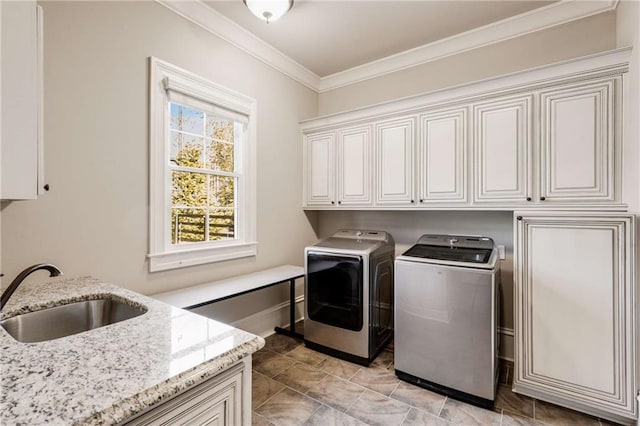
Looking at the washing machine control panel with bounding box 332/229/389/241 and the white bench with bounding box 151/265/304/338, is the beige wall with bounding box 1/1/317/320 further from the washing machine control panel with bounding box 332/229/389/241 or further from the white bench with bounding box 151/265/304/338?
the washing machine control panel with bounding box 332/229/389/241

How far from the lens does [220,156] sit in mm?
2771

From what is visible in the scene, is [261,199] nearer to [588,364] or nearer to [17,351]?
[17,351]

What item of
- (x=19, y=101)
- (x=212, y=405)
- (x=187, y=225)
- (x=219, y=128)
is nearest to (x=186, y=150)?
(x=219, y=128)

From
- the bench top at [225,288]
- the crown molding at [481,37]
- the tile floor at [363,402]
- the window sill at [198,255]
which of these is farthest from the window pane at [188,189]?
the crown molding at [481,37]

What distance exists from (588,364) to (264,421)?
2043 millimetres

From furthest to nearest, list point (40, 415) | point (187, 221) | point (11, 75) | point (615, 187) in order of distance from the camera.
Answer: point (187, 221) → point (615, 187) → point (11, 75) → point (40, 415)

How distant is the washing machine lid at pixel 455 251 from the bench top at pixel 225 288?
114 cm

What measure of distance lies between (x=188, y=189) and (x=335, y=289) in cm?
153

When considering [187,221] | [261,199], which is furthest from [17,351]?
[261,199]

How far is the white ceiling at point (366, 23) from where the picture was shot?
2.44 metres

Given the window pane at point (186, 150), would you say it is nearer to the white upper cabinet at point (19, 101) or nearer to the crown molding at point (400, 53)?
the crown molding at point (400, 53)

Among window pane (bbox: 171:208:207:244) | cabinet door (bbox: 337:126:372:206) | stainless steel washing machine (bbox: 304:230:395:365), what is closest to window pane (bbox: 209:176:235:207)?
window pane (bbox: 171:208:207:244)

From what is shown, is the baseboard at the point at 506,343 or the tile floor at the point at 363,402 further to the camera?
the baseboard at the point at 506,343

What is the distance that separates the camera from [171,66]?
2260 mm
